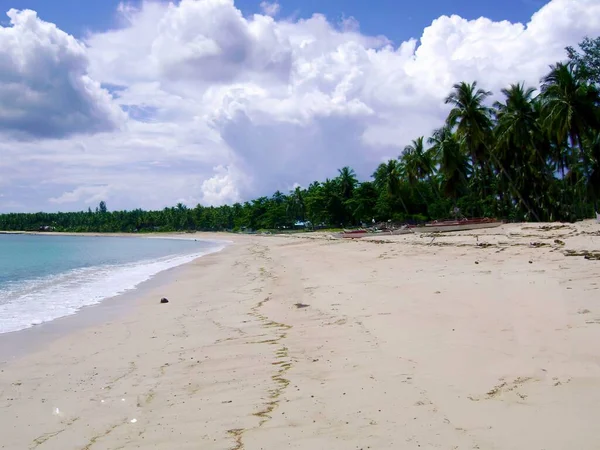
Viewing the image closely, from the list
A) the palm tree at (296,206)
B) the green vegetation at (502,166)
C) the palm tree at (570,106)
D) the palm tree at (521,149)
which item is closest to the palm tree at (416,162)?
the green vegetation at (502,166)

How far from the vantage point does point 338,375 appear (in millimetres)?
4965

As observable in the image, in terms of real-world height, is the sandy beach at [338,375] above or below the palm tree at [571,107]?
below

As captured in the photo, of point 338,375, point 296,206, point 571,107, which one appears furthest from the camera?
point 296,206

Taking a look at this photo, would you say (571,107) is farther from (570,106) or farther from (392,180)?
(392,180)

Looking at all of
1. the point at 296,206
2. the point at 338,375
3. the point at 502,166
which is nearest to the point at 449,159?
the point at 502,166

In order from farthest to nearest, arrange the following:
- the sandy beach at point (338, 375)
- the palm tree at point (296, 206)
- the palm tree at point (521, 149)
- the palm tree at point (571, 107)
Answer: the palm tree at point (296, 206) → the palm tree at point (521, 149) → the palm tree at point (571, 107) → the sandy beach at point (338, 375)

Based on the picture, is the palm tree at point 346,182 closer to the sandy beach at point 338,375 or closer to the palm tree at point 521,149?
the palm tree at point 521,149

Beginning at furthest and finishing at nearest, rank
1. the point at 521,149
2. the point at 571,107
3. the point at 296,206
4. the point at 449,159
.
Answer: the point at 296,206, the point at 449,159, the point at 521,149, the point at 571,107

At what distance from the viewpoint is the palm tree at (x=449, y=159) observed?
44656 millimetres

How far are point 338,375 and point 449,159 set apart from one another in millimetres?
42896

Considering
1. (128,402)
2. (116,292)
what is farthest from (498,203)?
(128,402)

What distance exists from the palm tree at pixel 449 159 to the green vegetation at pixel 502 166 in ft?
0.32

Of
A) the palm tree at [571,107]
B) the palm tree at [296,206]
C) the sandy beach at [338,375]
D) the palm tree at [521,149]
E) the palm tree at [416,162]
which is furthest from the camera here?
the palm tree at [296,206]

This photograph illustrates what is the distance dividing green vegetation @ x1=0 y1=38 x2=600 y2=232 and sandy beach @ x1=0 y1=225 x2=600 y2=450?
81.1 ft
